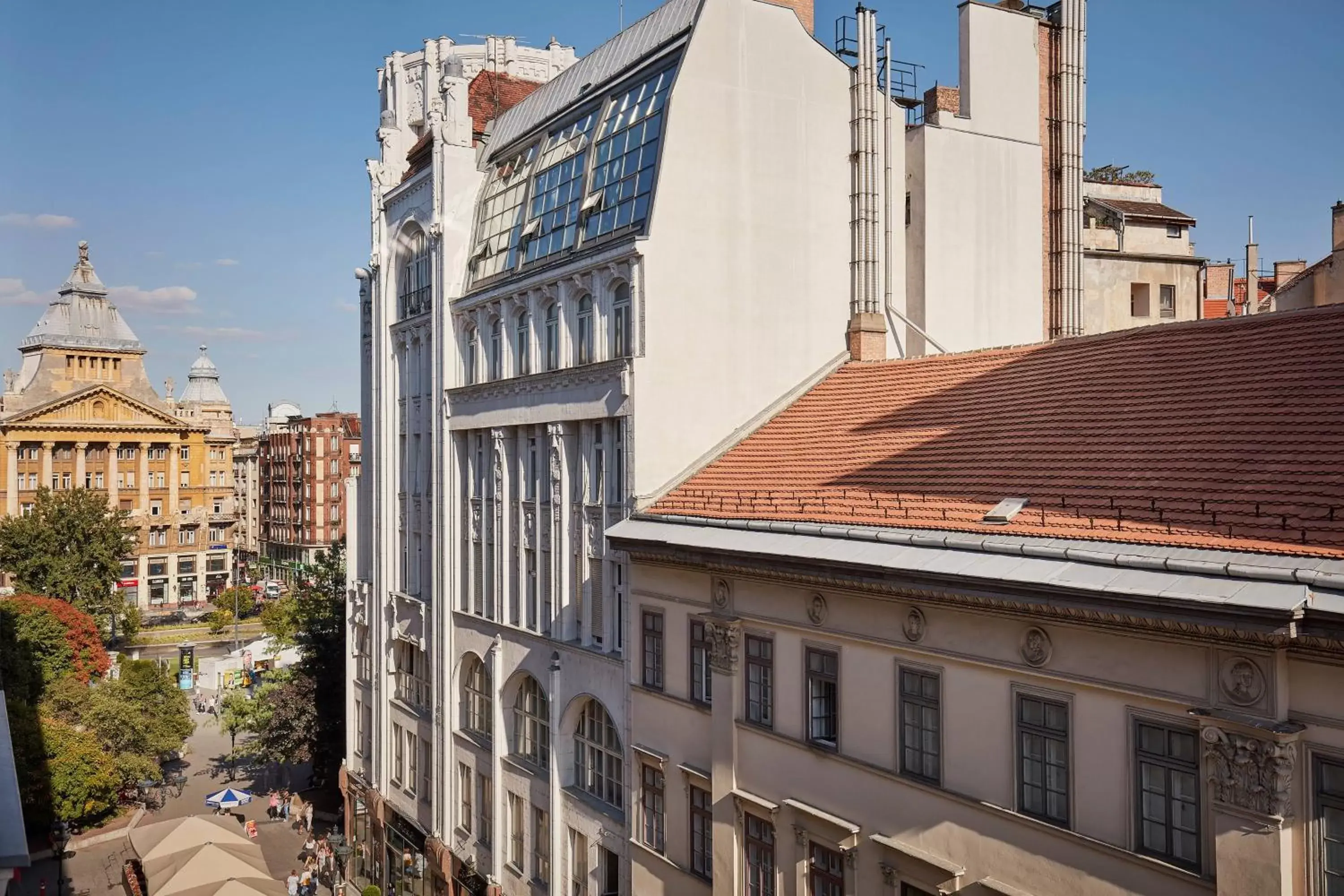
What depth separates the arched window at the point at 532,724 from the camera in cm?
2955

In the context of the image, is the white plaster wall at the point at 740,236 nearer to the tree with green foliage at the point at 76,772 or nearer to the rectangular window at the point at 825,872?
the rectangular window at the point at 825,872

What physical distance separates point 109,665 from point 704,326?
53.1 metres

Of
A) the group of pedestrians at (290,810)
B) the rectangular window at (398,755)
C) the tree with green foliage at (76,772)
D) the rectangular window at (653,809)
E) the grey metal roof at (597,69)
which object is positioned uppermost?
the grey metal roof at (597,69)

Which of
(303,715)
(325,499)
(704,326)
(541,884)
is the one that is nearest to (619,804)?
(541,884)

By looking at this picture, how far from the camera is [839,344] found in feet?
92.5

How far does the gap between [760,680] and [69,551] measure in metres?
75.9

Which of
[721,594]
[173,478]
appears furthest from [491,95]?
[173,478]

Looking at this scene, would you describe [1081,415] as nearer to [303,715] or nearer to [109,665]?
[303,715]

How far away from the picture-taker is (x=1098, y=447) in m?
17.7

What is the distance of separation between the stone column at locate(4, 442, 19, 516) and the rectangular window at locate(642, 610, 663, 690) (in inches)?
3954

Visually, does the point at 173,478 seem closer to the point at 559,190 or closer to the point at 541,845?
the point at 559,190

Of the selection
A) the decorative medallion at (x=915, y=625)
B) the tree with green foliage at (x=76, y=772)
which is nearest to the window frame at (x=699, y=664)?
the decorative medallion at (x=915, y=625)

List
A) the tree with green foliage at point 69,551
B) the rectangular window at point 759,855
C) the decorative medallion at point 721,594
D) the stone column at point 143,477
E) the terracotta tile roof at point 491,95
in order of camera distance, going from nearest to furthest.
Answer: the rectangular window at point 759,855
the decorative medallion at point 721,594
the terracotta tile roof at point 491,95
the tree with green foliage at point 69,551
the stone column at point 143,477

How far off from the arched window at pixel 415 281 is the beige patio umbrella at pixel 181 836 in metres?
16.3
